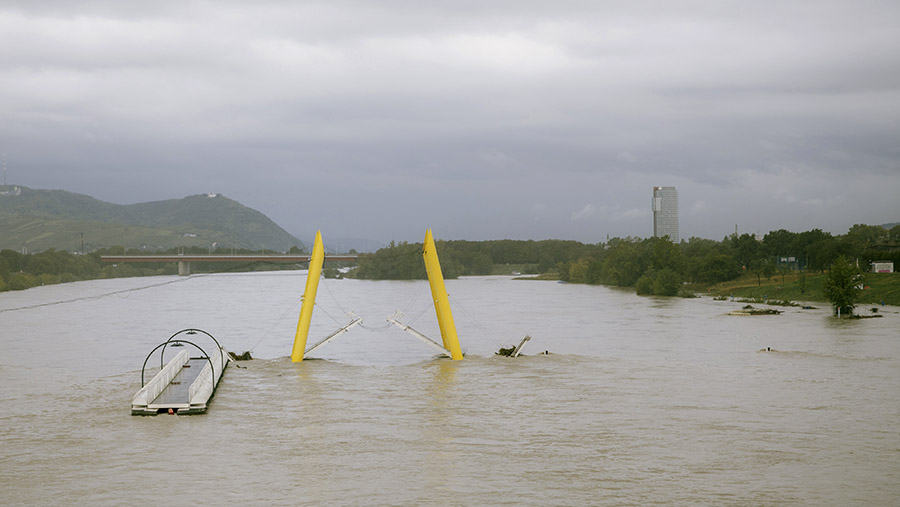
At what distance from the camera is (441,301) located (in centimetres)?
3100

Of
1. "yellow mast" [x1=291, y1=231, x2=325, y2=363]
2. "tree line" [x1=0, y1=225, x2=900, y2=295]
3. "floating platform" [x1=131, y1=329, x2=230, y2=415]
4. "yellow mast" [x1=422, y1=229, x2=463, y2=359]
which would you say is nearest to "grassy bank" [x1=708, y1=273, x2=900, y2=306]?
"tree line" [x1=0, y1=225, x2=900, y2=295]

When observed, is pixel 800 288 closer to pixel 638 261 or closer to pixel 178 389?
pixel 638 261

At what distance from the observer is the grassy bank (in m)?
70.2

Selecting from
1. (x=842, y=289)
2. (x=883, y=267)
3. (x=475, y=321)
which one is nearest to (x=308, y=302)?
(x=475, y=321)

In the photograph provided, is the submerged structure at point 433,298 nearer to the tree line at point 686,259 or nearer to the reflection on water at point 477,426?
the reflection on water at point 477,426

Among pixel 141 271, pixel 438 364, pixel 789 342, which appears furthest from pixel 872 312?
pixel 141 271

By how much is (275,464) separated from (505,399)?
29.3 ft

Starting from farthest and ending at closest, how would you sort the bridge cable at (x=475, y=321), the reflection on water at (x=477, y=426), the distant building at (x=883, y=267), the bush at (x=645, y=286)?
the bush at (x=645, y=286), the distant building at (x=883, y=267), the bridge cable at (x=475, y=321), the reflection on water at (x=477, y=426)

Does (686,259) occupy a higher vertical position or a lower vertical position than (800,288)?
higher

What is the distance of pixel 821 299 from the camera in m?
73.1

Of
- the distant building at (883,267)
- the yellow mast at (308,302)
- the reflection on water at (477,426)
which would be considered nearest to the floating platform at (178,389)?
the reflection on water at (477,426)

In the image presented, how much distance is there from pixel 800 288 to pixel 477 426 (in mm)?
67643

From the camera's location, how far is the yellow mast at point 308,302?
30.3m

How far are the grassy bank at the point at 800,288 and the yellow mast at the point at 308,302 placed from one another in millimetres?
53982
